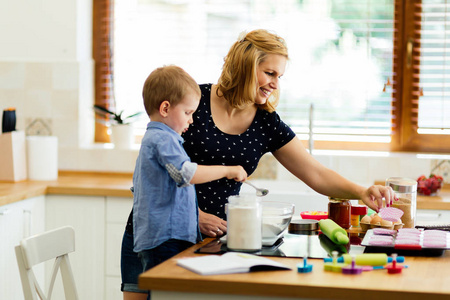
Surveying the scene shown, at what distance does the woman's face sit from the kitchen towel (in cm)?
176

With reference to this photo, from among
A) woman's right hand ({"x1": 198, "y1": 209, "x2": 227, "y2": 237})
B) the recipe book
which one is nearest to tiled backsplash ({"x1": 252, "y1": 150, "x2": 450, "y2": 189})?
woman's right hand ({"x1": 198, "y1": 209, "x2": 227, "y2": 237})

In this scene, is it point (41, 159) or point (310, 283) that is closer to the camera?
point (310, 283)

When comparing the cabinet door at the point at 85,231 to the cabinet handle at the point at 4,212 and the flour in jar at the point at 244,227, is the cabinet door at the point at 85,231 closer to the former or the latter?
the cabinet handle at the point at 4,212

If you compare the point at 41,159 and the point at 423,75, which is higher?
the point at 423,75

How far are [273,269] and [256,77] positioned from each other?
2.51 feet

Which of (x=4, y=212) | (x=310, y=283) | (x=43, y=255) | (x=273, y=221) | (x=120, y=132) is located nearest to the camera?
(x=310, y=283)

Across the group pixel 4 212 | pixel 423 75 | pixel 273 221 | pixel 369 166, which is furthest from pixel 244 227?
pixel 423 75

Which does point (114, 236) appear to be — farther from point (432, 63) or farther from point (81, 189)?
point (432, 63)

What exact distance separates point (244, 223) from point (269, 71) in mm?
626

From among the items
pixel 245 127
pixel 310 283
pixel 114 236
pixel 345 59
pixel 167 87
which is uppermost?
pixel 345 59

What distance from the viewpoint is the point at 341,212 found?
81.8 inches

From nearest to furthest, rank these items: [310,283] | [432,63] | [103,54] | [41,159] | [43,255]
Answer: [310,283], [43,255], [41,159], [432,63], [103,54]

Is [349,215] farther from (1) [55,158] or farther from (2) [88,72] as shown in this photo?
(2) [88,72]

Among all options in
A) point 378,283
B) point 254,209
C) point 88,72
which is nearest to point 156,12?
point 88,72
